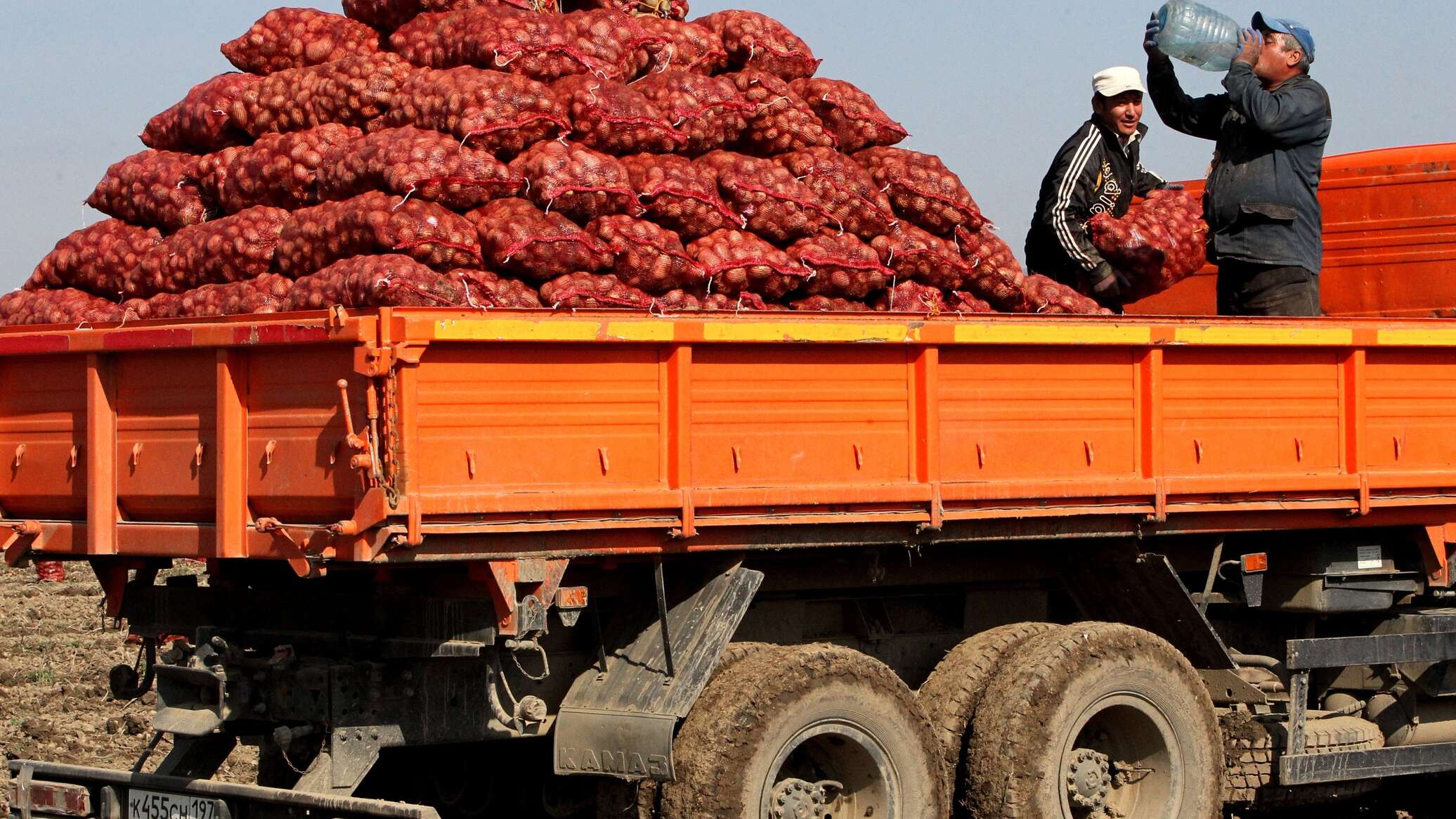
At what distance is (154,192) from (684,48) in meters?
2.22

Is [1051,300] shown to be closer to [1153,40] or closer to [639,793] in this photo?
[1153,40]

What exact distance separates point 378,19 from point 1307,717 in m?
4.88

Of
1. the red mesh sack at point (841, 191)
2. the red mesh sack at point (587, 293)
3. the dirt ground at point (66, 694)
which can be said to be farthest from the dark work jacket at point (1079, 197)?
the dirt ground at point (66, 694)

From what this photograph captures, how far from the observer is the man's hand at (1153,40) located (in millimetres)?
8570

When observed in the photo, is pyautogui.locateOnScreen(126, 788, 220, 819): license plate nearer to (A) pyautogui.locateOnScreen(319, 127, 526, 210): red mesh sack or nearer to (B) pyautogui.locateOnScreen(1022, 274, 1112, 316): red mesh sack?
(A) pyautogui.locateOnScreen(319, 127, 526, 210): red mesh sack

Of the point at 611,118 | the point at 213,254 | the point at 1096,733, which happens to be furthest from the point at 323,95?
the point at 1096,733

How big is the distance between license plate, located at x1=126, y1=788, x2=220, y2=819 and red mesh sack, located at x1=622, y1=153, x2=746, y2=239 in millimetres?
2558

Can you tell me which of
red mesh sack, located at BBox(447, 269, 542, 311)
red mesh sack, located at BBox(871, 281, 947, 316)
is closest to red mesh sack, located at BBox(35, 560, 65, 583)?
red mesh sack, located at BBox(447, 269, 542, 311)

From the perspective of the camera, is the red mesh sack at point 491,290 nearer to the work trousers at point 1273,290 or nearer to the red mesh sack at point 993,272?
the red mesh sack at point 993,272

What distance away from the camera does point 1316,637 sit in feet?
25.7

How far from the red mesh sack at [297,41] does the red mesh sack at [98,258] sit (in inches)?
32.9

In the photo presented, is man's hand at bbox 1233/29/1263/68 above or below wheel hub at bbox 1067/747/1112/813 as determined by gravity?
above

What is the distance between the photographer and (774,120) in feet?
23.5

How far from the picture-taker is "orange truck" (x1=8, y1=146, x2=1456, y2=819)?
5520 millimetres
